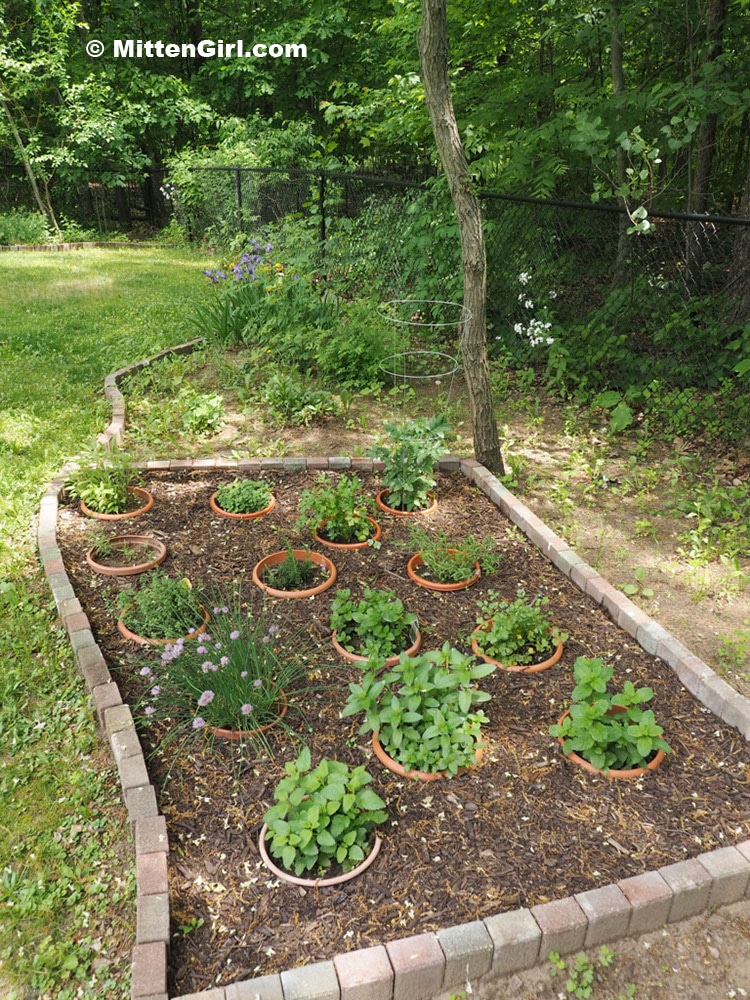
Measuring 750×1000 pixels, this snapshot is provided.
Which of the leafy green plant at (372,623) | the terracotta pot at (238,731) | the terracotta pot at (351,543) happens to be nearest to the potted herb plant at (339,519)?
the terracotta pot at (351,543)

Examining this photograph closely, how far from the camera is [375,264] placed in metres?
6.75

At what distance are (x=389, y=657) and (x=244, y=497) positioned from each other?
1.40 metres

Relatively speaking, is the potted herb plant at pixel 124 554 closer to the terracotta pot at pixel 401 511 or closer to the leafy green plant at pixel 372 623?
the leafy green plant at pixel 372 623

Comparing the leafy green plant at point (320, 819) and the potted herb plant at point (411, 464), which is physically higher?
the potted herb plant at point (411, 464)

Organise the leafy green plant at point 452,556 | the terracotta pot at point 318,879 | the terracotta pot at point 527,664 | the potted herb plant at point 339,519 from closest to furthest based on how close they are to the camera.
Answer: the terracotta pot at point 318,879 < the terracotta pot at point 527,664 < the leafy green plant at point 452,556 < the potted herb plant at point 339,519

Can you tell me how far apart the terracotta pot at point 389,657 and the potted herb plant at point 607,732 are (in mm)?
629

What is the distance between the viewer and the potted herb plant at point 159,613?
2791mm

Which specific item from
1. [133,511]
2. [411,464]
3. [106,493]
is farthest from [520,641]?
[106,493]

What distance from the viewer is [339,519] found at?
348 centimetres

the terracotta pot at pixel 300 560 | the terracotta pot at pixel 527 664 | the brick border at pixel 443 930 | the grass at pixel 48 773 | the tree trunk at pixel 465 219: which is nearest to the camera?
the brick border at pixel 443 930

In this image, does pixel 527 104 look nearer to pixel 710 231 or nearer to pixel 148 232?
pixel 710 231

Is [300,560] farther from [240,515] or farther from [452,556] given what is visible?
[452,556]

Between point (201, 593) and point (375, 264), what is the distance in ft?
15.1

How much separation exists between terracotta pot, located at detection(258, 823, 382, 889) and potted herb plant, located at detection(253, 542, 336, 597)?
1.24 meters
